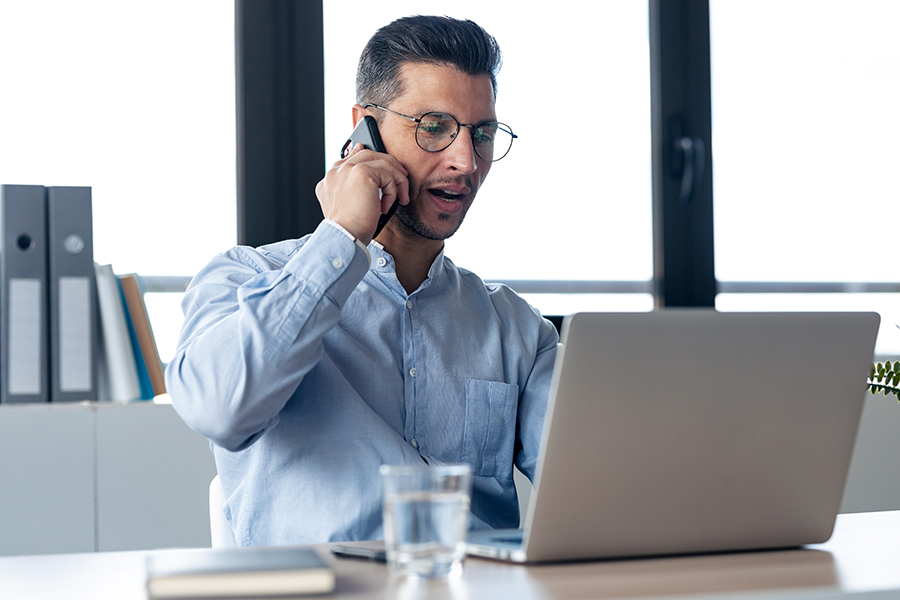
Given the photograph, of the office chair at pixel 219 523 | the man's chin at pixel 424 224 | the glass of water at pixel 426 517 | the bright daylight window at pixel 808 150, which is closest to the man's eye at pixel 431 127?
the man's chin at pixel 424 224

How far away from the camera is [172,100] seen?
2.15m

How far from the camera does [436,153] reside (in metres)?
1.45

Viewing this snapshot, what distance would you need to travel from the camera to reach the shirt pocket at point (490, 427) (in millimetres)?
1398

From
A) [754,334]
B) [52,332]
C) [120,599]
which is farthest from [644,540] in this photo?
[52,332]

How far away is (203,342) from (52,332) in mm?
784

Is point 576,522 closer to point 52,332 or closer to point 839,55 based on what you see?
point 52,332

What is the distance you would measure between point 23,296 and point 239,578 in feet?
4.13

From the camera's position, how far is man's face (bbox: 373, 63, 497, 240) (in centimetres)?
145

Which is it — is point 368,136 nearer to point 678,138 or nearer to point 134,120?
point 134,120

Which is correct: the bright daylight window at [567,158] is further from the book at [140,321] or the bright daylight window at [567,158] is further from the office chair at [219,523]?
the office chair at [219,523]

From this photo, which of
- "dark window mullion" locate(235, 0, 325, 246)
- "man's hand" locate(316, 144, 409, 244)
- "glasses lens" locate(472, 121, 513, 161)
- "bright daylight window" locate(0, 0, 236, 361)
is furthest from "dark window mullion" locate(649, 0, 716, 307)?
"man's hand" locate(316, 144, 409, 244)

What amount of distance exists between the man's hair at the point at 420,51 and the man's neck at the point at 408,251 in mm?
233

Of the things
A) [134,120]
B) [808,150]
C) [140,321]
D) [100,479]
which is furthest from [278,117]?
[808,150]

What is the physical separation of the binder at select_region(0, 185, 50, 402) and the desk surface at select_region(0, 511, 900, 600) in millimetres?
936
